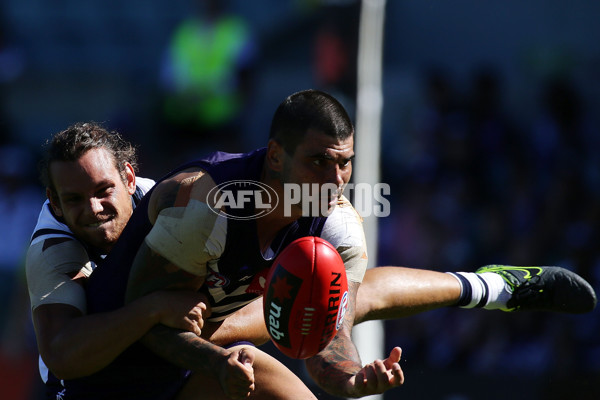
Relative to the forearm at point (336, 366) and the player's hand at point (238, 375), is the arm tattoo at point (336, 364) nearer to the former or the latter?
the forearm at point (336, 366)

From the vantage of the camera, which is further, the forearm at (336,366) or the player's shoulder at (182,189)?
the player's shoulder at (182,189)

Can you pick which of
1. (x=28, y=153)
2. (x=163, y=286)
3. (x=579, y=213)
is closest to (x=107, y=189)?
(x=163, y=286)

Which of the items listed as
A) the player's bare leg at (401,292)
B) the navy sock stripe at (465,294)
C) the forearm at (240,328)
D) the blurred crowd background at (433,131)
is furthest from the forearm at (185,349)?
the blurred crowd background at (433,131)

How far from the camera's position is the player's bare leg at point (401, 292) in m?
4.04

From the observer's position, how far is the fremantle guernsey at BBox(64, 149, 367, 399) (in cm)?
333

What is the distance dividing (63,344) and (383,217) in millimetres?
3941

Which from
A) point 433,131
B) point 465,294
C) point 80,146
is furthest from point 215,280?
point 433,131

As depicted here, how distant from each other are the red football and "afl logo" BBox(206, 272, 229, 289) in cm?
29

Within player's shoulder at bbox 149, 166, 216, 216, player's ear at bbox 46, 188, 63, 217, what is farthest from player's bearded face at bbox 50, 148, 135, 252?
player's shoulder at bbox 149, 166, 216, 216

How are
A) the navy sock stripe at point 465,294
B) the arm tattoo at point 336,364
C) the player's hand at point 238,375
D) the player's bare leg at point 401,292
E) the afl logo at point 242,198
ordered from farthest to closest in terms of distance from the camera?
the navy sock stripe at point 465,294 < the player's bare leg at point 401,292 < the afl logo at point 242,198 < the arm tattoo at point 336,364 < the player's hand at point 238,375

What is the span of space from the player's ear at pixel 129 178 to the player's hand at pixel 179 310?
2.32 feet

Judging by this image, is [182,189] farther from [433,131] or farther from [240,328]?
[433,131]

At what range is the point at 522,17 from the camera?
8.52 meters

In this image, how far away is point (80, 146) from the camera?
3750 millimetres
